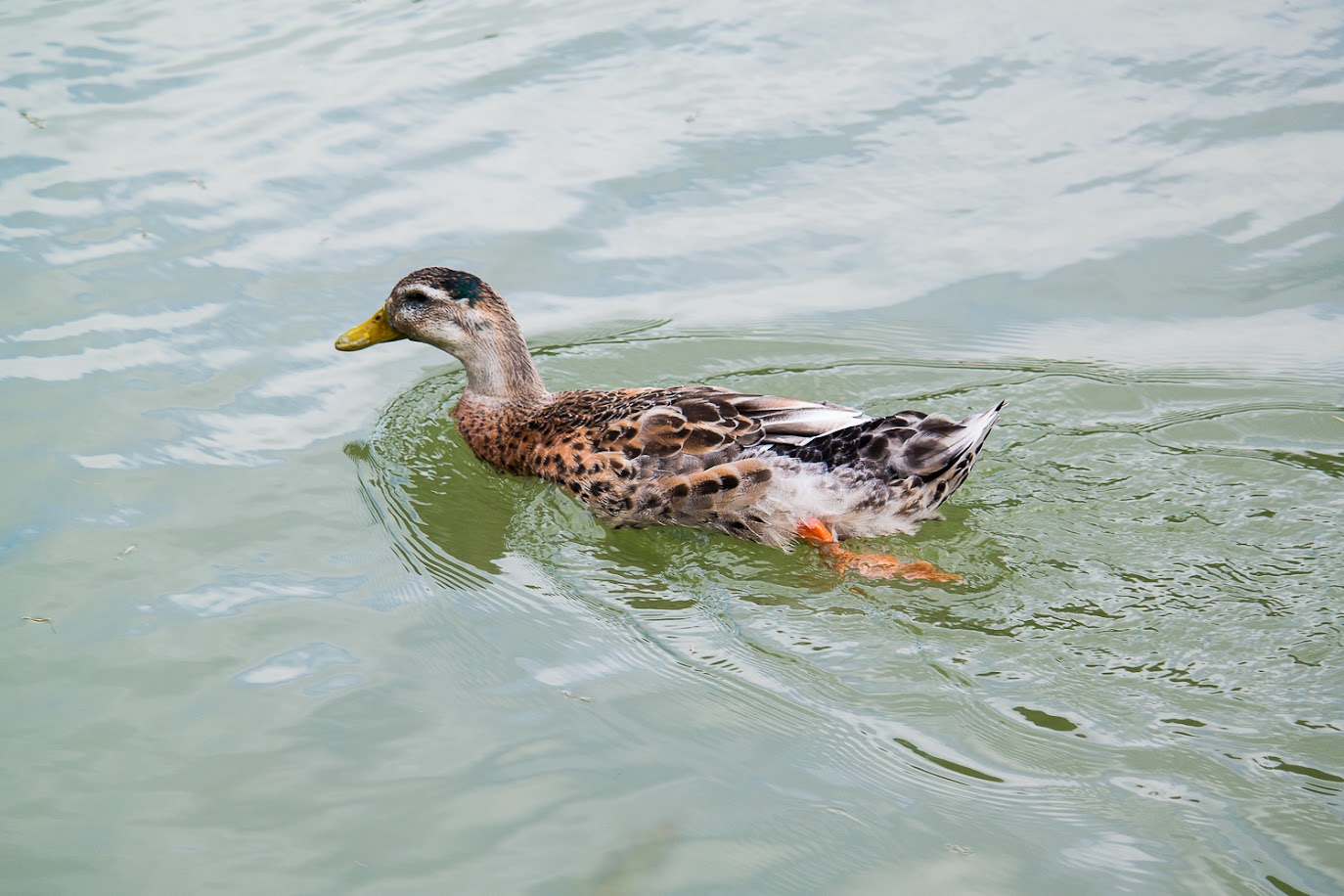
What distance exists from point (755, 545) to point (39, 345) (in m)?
4.21

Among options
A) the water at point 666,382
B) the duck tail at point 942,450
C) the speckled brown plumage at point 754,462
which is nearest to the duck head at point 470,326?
the water at point 666,382

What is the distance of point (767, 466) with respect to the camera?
6008mm

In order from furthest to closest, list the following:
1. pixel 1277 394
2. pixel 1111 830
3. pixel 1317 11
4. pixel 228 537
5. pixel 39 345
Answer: pixel 1317 11
pixel 39 345
pixel 1277 394
pixel 228 537
pixel 1111 830

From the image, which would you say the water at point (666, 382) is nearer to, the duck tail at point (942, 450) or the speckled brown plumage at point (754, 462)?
the speckled brown plumage at point (754, 462)

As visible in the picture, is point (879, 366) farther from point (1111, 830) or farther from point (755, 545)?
point (1111, 830)

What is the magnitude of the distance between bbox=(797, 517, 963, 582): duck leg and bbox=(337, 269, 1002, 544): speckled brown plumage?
1.8 inches

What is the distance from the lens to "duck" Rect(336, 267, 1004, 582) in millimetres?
5910

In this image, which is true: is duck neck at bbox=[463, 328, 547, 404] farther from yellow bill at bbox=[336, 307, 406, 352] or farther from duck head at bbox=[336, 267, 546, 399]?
yellow bill at bbox=[336, 307, 406, 352]

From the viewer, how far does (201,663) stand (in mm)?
5234

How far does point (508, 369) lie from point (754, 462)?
1719 millimetres

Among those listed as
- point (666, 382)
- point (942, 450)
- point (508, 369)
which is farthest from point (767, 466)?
point (508, 369)

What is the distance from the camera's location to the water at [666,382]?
14.5 ft

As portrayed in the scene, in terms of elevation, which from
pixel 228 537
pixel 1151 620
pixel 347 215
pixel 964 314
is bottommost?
pixel 1151 620

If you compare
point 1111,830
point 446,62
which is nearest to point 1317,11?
point 446,62
